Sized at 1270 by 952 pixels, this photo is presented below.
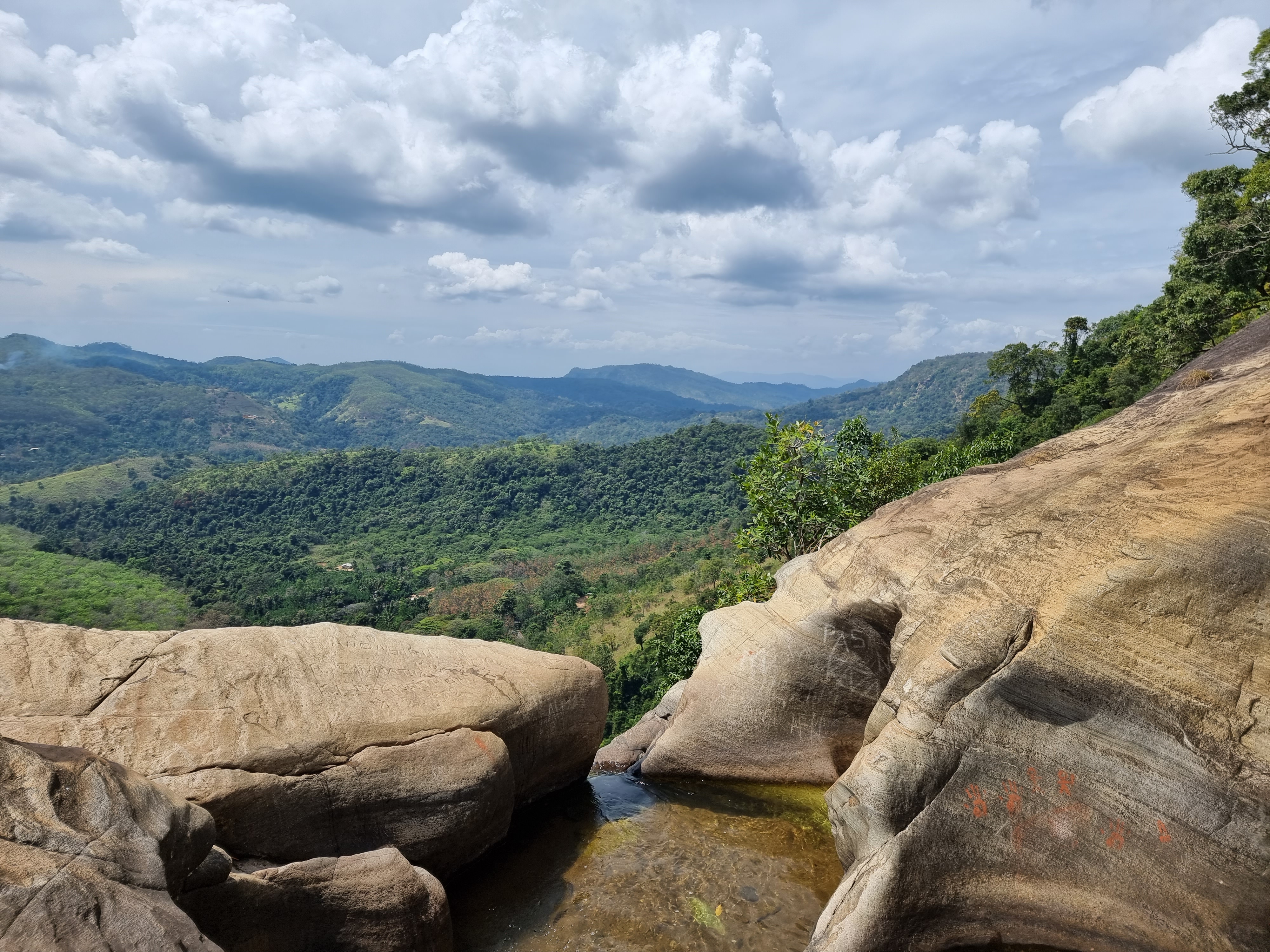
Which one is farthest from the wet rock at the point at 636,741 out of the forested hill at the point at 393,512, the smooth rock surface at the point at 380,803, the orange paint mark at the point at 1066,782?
the forested hill at the point at 393,512

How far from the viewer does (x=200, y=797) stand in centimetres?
748

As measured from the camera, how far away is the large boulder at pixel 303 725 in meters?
7.70

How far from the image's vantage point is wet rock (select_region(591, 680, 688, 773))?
538 inches

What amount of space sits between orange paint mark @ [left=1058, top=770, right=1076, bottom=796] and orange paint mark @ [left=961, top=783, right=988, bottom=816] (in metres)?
0.78

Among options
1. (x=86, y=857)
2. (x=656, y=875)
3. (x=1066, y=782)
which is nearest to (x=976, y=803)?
(x=1066, y=782)

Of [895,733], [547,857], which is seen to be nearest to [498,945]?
[547,857]

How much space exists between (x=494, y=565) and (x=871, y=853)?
343 ft

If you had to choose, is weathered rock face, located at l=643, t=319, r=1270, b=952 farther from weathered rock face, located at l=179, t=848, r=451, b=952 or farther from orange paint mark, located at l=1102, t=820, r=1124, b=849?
weathered rock face, located at l=179, t=848, r=451, b=952

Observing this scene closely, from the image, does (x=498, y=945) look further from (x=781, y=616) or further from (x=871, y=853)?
(x=781, y=616)

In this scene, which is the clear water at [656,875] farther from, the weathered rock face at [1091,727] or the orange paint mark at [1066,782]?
the orange paint mark at [1066,782]

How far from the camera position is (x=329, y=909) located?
7.39 metres

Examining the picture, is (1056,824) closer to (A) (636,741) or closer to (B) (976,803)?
(B) (976,803)

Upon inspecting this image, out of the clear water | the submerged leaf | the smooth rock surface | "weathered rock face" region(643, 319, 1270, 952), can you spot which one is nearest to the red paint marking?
"weathered rock face" region(643, 319, 1270, 952)

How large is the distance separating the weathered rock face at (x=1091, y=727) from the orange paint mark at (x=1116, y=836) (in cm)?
1
